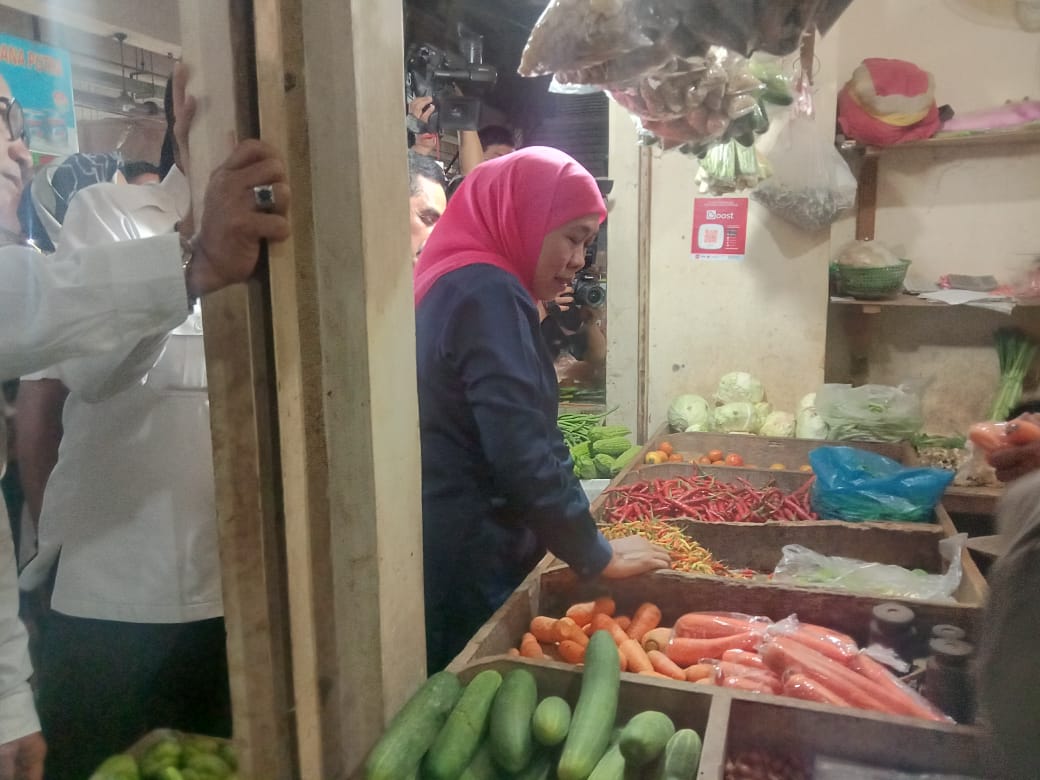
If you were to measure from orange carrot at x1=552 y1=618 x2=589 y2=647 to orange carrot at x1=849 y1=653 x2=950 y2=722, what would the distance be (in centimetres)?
62

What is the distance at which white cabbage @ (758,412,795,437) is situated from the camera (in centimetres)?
397

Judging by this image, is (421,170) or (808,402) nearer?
(421,170)

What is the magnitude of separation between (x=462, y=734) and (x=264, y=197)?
0.96 m

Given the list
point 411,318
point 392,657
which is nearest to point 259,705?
point 392,657

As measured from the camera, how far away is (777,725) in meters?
1.50

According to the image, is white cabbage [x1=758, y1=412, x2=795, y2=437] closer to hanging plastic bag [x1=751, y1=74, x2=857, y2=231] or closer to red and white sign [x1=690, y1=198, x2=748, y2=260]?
red and white sign [x1=690, y1=198, x2=748, y2=260]

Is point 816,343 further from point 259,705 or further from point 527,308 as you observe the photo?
point 259,705

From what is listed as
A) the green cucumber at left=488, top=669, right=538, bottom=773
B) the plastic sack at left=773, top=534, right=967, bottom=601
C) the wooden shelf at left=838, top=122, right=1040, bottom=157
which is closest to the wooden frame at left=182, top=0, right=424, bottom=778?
the green cucumber at left=488, top=669, right=538, bottom=773

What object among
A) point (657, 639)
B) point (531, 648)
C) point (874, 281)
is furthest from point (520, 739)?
point (874, 281)

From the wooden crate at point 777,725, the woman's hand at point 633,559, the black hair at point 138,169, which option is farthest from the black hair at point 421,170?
the wooden crate at point 777,725

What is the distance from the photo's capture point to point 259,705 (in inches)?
44.3

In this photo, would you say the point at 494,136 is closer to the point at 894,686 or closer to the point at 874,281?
the point at 874,281

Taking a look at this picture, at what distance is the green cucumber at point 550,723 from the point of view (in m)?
1.37

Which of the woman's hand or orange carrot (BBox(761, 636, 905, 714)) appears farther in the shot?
the woman's hand
